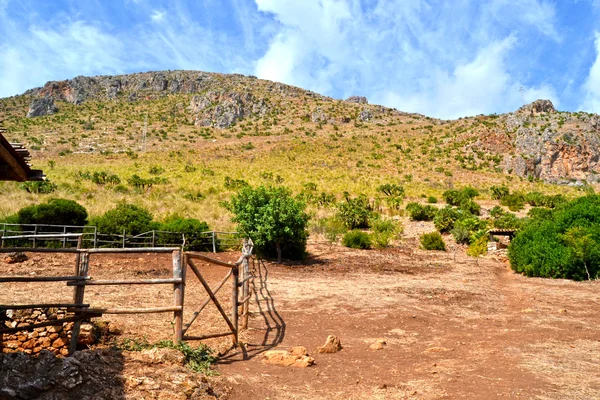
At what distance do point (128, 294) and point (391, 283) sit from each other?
30.0 ft

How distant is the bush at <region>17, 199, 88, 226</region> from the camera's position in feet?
66.0

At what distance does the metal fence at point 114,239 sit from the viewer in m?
A: 18.9

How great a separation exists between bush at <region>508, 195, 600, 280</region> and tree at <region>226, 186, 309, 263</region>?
386 inches

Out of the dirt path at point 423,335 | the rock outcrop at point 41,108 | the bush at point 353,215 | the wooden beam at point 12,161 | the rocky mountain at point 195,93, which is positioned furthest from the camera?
the rocky mountain at point 195,93

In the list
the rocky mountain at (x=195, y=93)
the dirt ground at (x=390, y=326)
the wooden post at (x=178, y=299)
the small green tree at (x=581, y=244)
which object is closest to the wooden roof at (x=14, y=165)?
the wooden post at (x=178, y=299)

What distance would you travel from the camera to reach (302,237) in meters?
20.2

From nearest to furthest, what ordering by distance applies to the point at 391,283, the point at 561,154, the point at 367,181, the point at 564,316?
1. the point at 564,316
2. the point at 391,283
3. the point at 367,181
4. the point at 561,154

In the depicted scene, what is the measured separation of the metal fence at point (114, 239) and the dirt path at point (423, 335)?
4252 millimetres

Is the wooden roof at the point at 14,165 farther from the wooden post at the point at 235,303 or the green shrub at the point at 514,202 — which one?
the green shrub at the point at 514,202

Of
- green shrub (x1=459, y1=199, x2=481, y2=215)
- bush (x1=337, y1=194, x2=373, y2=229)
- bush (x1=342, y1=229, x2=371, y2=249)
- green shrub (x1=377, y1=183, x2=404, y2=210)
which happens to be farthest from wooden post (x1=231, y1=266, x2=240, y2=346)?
green shrub (x1=459, y1=199, x2=481, y2=215)

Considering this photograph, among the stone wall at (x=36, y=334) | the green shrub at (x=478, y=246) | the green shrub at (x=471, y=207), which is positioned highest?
the green shrub at (x=471, y=207)

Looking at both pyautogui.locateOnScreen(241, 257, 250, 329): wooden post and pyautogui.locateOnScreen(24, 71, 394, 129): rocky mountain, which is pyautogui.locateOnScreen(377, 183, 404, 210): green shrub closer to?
pyautogui.locateOnScreen(241, 257, 250, 329): wooden post

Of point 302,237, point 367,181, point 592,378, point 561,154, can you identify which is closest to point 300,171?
point 367,181

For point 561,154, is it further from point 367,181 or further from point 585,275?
point 585,275
